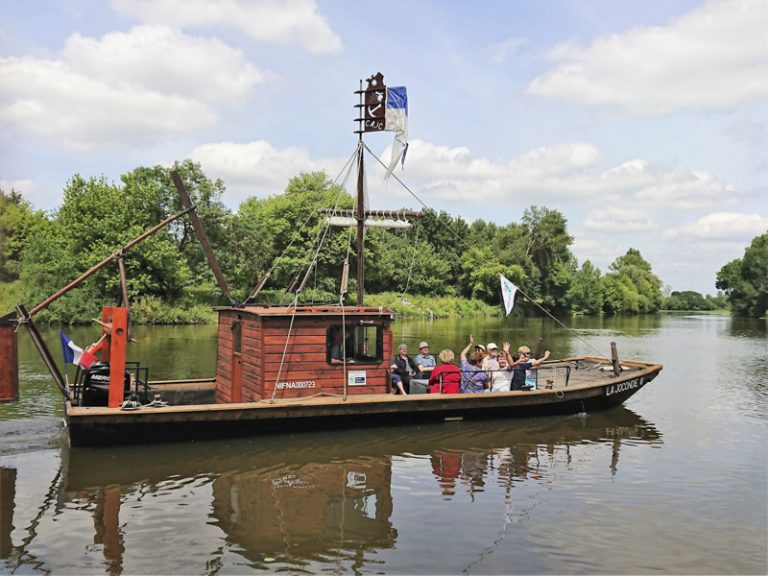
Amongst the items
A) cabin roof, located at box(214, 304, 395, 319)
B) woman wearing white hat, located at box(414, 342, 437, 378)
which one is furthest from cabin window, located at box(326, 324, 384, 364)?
woman wearing white hat, located at box(414, 342, 437, 378)

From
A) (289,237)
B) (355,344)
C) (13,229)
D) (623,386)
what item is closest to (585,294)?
(289,237)

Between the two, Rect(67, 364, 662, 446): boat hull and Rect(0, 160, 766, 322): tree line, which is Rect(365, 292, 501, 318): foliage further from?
Rect(67, 364, 662, 446): boat hull

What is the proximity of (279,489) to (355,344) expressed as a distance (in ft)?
14.6

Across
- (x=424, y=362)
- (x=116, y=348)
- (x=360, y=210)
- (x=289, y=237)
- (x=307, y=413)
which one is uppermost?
(x=289, y=237)

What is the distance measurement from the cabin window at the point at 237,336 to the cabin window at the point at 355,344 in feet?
6.85

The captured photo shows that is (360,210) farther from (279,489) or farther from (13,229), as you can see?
(13,229)

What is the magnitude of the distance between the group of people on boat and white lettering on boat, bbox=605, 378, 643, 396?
1900 millimetres

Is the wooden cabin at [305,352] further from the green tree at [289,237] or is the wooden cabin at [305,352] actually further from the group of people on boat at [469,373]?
the green tree at [289,237]

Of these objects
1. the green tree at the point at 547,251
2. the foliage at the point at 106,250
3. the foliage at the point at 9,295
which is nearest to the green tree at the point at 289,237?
the foliage at the point at 106,250

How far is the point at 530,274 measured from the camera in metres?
84.1

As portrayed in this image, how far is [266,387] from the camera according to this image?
13.6m

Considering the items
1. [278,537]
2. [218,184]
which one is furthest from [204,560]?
[218,184]

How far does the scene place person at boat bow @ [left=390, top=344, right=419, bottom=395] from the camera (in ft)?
52.1

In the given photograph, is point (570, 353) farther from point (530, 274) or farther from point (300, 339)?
point (530, 274)
